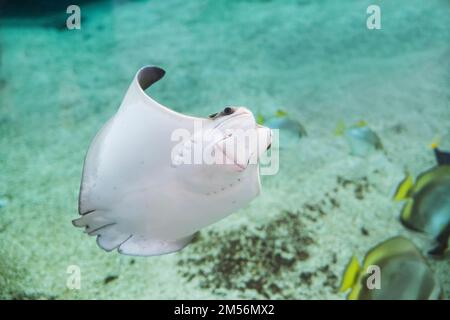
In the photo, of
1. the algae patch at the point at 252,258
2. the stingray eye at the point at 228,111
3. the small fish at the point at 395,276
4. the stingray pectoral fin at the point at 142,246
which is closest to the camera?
the stingray eye at the point at 228,111

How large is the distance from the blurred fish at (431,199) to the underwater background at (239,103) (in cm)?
23

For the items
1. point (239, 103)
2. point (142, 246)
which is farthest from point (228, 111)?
point (239, 103)

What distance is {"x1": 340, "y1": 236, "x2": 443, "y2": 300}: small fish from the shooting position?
71.7 inches

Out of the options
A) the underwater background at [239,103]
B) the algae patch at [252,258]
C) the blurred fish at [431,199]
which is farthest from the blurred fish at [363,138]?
the algae patch at [252,258]

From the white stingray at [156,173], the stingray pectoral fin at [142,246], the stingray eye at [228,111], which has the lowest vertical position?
the stingray pectoral fin at [142,246]

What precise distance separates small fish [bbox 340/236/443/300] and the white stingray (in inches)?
32.6

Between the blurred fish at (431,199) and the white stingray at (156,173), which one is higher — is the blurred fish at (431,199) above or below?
below

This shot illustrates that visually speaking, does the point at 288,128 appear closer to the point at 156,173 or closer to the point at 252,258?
the point at 252,258

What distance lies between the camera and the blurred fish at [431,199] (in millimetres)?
2129

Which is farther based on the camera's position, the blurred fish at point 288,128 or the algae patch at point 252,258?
the blurred fish at point 288,128

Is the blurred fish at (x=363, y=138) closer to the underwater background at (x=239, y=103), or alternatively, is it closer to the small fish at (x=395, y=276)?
the underwater background at (x=239, y=103)

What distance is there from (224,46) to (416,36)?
2224 millimetres

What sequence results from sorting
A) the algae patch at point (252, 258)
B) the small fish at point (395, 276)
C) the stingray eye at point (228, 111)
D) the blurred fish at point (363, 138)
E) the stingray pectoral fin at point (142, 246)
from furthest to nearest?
1. the blurred fish at point (363, 138)
2. the algae patch at point (252, 258)
3. the small fish at point (395, 276)
4. the stingray pectoral fin at point (142, 246)
5. the stingray eye at point (228, 111)

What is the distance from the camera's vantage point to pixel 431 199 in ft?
7.02
